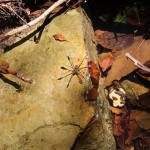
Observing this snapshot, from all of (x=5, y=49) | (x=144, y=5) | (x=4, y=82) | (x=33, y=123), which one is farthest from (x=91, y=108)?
(x=144, y=5)

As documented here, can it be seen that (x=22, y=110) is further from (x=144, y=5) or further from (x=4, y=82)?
(x=144, y=5)

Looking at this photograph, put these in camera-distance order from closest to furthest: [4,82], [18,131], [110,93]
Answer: [18,131] < [4,82] < [110,93]

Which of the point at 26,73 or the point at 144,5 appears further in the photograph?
the point at 144,5

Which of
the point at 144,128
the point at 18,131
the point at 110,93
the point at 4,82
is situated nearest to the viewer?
the point at 18,131

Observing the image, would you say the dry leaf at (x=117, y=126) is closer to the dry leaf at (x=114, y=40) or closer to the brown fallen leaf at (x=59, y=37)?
the dry leaf at (x=114, y=40)

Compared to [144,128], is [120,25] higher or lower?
higher

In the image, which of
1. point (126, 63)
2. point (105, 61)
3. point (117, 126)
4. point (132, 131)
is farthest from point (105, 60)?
point (132, 131)

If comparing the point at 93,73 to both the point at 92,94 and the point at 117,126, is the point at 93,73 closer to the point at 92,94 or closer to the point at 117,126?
the point at 92,94

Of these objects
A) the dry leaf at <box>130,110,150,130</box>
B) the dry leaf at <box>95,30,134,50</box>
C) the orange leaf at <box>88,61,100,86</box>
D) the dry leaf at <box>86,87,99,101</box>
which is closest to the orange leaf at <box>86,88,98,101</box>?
the dry leaf at <box>86,87,99,101</box>
